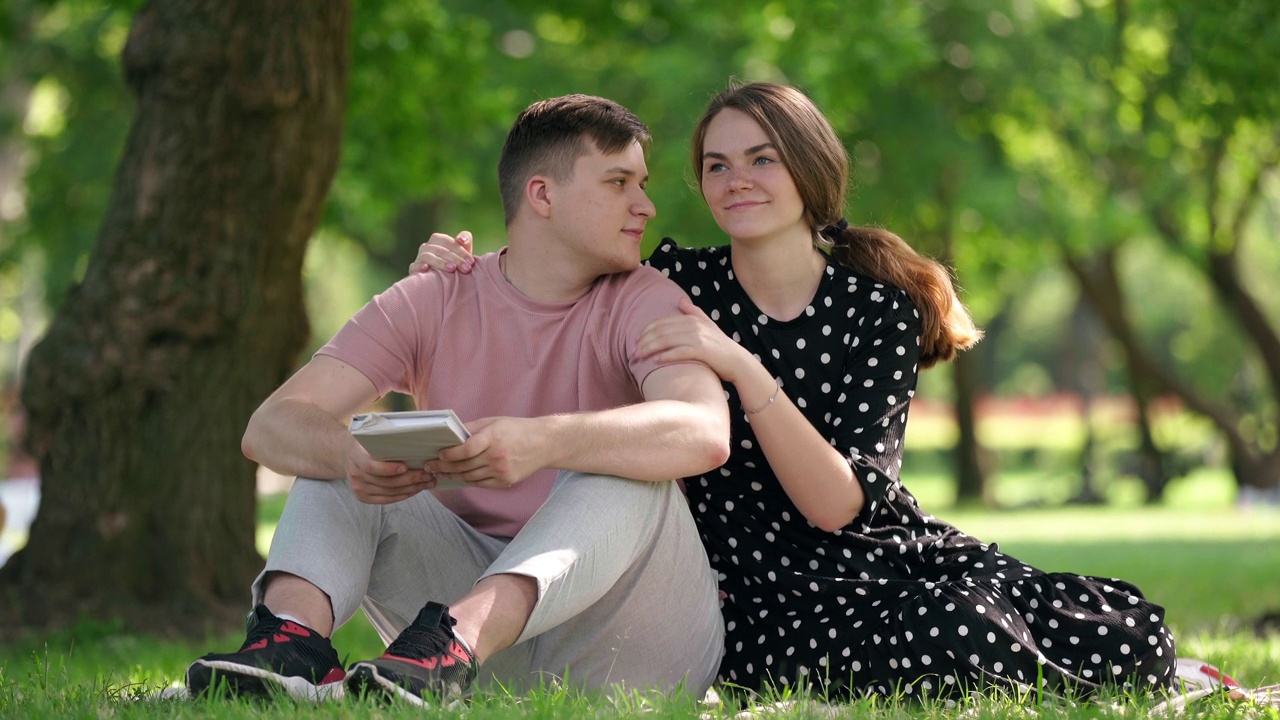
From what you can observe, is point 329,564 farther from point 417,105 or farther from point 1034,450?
point 1034,450

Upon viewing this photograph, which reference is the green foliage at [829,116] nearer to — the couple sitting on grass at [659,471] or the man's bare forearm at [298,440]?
the couple sitting on grass at [659,471]

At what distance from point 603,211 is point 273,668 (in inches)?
63.8

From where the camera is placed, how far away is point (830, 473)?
3.65 metres

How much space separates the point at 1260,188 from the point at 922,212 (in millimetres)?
4755

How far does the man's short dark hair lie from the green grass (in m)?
1.51

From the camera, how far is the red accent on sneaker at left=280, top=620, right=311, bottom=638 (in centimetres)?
318

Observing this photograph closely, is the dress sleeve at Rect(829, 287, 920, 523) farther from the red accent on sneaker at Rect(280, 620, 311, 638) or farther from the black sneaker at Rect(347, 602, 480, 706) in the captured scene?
the red accent on sneaker at Rect(280, 620, 311, 638)

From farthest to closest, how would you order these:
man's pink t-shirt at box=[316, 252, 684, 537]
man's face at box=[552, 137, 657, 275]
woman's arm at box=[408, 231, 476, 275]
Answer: woman's arm at box=[408, 231, 476, 275] < man's face at box=[552, 137, 657, 275] < man's pink t-shirt at box=[316, 252, 684, 537]

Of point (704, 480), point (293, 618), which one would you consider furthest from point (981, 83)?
point (293, 618)

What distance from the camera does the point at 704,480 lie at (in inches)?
161

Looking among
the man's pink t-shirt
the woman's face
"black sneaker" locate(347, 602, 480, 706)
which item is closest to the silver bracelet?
the man's pink t-shirt

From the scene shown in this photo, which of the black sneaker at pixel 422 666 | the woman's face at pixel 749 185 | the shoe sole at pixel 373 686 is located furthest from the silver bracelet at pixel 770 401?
the shoe sole at pixel 373 686

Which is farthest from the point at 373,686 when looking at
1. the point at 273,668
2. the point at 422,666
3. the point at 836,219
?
the point at 836,219

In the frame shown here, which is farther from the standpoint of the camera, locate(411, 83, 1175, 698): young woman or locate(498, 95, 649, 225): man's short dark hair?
locate(498, 95, 649, 225): man's short dark hair
